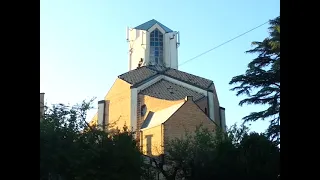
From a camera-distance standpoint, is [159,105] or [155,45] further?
[155,45]

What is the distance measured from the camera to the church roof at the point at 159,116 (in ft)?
102

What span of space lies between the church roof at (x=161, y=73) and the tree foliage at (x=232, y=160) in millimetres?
14429

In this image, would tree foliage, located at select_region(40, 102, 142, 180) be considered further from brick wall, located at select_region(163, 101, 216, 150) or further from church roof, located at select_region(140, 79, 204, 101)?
church roof, located at select_region(140, 79, 204, 101)

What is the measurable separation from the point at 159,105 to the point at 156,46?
14176mm

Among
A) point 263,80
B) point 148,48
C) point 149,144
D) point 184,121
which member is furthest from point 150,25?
point 263,80

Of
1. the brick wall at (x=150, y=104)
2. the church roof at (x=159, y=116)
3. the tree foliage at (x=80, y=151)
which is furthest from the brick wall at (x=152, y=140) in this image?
the tree foliage at (x=80, y=151)

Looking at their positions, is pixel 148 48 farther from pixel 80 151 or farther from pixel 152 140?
pixel 80 151

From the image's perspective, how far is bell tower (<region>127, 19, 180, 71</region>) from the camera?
47.2 m

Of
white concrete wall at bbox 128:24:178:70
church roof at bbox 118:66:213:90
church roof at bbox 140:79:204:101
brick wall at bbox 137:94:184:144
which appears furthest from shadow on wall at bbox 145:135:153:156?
white concrete wall at bbox 128:24:178:70

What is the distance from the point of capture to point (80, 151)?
1861 centimetres

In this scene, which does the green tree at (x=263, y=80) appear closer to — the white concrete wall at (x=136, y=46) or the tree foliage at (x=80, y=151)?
the tree foliage at (x=80, y=151)

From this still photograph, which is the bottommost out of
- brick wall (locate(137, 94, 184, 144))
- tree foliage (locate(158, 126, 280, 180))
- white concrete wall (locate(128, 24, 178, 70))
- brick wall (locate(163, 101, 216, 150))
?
tree foliage (locate(158, 126, 280, 180))
